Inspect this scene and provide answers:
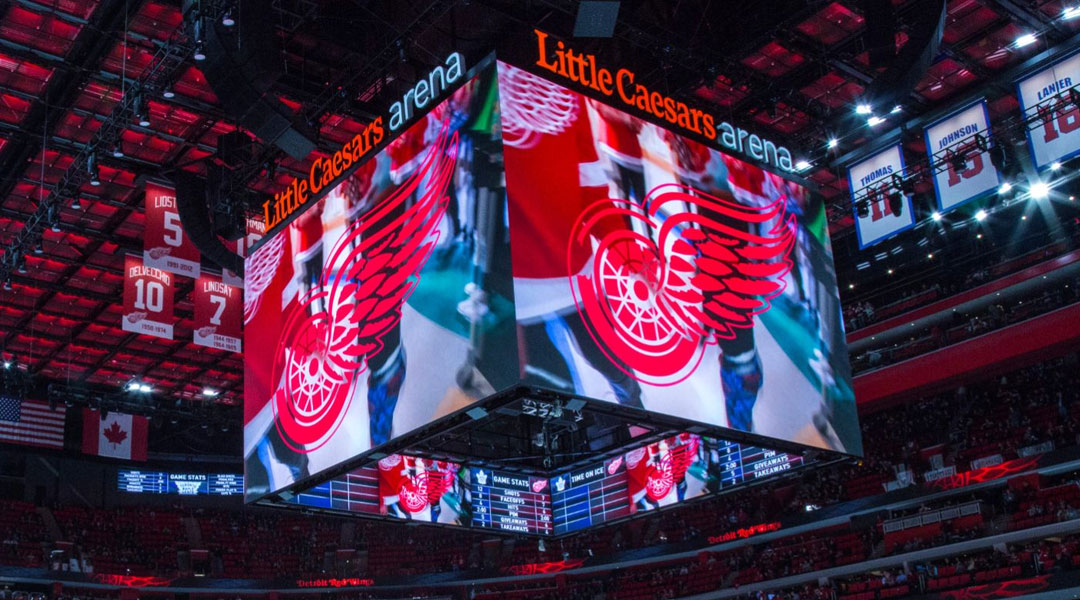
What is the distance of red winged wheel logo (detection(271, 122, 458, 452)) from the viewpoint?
1321 cm

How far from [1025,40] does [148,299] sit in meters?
17.5

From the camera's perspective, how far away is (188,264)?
19.9 metres

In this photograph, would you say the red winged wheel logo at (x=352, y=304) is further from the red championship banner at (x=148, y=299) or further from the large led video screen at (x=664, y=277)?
the red championship banner at (x=148, y=299)

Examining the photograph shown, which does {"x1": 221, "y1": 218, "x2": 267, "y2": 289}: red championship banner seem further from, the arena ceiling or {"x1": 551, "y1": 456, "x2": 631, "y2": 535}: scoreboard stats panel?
{"x1": 551, "y1": 456, "x2": 631, "y2": 535}: scoreboard stats panel

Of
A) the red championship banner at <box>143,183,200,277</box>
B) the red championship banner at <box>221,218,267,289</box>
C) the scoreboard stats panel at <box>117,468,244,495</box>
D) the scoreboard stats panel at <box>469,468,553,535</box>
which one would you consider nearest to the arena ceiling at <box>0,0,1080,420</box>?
the red championship banner at <box>221,218,267,289</box>

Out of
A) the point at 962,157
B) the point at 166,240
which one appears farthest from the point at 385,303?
the point at 962,157

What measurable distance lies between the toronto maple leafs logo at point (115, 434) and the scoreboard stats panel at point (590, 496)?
22068mm

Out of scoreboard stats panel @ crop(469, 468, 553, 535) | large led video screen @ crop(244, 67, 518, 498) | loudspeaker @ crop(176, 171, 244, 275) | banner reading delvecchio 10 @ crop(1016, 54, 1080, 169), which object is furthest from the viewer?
loudspeaker @ crop(176, 171, 244, 275)

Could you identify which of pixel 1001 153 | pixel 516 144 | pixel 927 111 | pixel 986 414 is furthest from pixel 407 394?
pixel 986 414

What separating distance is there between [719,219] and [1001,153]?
354 inches

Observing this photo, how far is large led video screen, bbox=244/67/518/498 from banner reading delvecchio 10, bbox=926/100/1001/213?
38.2 ft

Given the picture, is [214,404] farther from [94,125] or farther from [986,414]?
[986,414]

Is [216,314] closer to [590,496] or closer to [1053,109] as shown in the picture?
[590,496]

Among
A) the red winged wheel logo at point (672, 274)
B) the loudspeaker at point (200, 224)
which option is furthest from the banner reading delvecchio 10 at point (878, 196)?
the loudspeaker at point (200, 224)
